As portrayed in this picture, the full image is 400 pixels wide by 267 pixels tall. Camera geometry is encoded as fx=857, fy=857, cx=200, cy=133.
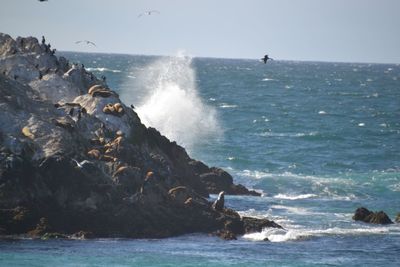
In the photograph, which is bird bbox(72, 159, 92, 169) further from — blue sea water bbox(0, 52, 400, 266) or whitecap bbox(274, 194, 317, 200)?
whitecap bbox(274, 194, 317, 200)

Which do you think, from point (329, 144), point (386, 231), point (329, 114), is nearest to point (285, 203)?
point (386, 231)

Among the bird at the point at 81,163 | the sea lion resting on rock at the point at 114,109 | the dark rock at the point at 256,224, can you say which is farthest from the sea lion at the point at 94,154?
the dark rock at the point at 256,224

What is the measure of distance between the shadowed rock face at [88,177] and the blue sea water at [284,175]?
1.39m

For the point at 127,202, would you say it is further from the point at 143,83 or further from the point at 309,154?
the point at 143,83

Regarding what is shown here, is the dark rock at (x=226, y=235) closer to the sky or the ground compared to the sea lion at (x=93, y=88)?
closer to the ground

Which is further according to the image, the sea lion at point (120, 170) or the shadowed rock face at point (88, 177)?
the sea lion at point (120, 170)

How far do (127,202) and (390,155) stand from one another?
49491 millimetres

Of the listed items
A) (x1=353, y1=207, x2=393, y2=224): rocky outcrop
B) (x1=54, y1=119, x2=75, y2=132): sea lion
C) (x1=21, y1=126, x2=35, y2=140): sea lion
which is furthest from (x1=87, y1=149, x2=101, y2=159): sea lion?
(x1=353, y1=207, x2=393, y2=224): rocky outcrop

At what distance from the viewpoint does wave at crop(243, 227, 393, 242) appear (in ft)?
159

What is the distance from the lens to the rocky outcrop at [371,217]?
54.9 metres

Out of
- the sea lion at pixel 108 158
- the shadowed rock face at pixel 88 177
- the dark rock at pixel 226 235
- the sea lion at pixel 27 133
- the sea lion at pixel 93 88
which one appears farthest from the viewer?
the sea lion at pixel 93 88

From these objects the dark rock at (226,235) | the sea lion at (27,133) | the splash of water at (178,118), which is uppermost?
the sea lion at (27,133)

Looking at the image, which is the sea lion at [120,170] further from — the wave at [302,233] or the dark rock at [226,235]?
the wave at [302,233]

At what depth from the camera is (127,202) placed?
47969 mm
